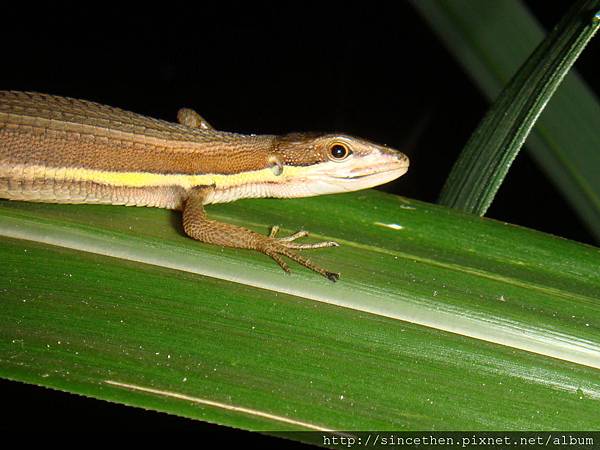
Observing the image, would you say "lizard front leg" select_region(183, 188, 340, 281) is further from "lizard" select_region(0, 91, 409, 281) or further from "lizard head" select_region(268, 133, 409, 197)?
"lizard head" select_region(268, 133, 409, 197)

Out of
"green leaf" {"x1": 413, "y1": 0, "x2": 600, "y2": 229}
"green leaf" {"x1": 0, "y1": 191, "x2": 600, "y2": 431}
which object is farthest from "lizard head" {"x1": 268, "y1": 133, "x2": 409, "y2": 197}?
"green leaf" {"x1": 413, "y1": 0, "x2": 600, "y2": 229}


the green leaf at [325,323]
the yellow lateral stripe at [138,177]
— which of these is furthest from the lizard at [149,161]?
the green leaf at [325,323]

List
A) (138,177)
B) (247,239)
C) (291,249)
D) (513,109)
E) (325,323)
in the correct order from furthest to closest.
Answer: (138,177) → (247,239) → (291,249) → (513,109) → (325,323)

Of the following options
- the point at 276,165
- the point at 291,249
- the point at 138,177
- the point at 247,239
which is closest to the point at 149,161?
the point at 138,177

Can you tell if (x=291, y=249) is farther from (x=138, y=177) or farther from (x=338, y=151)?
(x=138, y=177)

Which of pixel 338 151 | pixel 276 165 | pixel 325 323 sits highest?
pixel 338 151

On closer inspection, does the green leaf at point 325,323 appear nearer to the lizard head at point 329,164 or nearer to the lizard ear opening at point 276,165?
the lizard head at point 329,164
